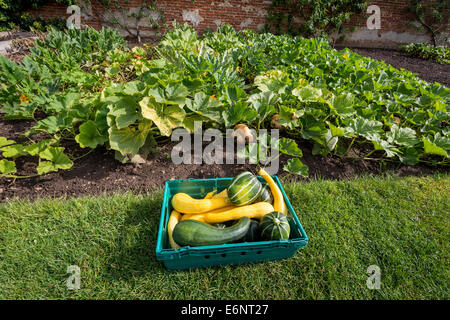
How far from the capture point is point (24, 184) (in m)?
2.16

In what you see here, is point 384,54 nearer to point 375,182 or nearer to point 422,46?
point 422,46

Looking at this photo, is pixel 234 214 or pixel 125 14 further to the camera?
pixel 125 14

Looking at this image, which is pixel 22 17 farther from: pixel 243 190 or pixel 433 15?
pixel 433 15

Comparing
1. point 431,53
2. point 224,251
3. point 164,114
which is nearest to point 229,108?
point 164,114

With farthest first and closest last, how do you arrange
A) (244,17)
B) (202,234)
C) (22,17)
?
1. (244,17)
2. (22,17)
3. (202,234)

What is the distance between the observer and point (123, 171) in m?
2.30

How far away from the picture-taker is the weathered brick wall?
761 cm

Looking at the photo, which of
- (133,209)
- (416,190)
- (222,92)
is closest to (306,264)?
(133,209)

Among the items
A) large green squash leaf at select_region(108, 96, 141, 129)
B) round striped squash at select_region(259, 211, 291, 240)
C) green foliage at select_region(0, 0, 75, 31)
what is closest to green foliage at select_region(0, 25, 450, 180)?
large green squash leaf at select_region(108, 96, 141, 129)

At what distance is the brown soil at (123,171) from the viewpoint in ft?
6.99

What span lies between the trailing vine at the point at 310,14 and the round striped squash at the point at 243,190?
8669 mm

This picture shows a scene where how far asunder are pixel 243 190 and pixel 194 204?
0.36 meters

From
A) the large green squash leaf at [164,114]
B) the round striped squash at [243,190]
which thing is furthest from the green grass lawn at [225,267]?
the large green squash leaf at [164,114]

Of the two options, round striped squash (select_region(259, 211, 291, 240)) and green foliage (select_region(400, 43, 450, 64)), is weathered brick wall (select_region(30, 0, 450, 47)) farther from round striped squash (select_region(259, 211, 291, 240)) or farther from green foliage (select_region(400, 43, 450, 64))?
round striped squash (select_region(259, 211, 291, 240))
